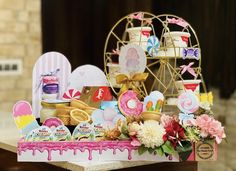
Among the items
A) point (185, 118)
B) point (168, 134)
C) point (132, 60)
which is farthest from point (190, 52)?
point (168, 134)

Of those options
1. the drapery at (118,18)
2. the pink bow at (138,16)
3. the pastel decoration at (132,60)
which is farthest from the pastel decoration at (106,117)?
the drapery at (118,18)

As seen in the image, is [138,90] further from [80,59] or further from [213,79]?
[80,59]

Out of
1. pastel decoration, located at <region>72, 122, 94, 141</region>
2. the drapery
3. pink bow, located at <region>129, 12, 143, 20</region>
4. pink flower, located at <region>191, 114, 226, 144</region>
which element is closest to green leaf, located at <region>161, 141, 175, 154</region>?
pink flower, located at <region>191, 114, 226, 144</region>

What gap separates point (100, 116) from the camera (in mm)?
1455

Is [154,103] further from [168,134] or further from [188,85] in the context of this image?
[188,85]

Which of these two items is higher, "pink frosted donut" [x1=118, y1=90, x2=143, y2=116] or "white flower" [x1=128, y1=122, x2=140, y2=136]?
"pink frosted donut" [x1=118, y1=90, x2=143, y2=116]

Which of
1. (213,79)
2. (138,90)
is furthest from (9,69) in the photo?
(138,90)

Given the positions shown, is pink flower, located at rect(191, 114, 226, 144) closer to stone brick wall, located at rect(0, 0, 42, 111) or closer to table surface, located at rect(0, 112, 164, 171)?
table surface, located at rect(0, 112, 164, 171)

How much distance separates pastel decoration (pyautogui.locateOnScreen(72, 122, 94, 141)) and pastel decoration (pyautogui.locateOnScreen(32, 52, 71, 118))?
0.99ft

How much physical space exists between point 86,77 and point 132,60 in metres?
0.31

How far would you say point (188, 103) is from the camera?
4.91ft

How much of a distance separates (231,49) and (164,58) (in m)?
2.00

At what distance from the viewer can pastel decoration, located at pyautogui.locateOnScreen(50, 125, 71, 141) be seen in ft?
4.54

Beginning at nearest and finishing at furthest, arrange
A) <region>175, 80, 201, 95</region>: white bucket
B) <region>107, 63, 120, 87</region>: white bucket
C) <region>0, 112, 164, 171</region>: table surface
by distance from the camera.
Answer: <region>0, 112, 164, 171</region>: table surface
<region>175, 80, 201, 95</region>: white bucket
<region>107, 63, 120, 87</region>: white bucket
